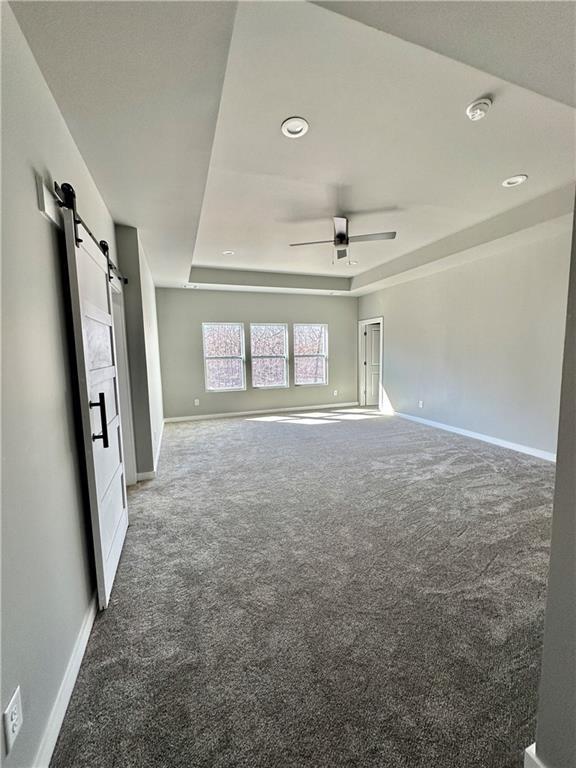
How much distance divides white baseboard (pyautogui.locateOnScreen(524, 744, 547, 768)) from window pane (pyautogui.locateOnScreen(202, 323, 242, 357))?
21.0ft

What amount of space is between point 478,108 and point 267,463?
11.7ft

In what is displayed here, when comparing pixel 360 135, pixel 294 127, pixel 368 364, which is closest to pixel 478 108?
pixel 360 135

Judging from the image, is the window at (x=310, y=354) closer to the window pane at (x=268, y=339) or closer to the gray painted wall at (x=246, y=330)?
the gray painted wall at (x=246, y=330)

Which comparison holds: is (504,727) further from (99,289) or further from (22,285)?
(99,289)

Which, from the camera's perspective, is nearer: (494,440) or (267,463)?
(267,463)

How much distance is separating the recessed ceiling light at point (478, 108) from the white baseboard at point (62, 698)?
3511 millimetres

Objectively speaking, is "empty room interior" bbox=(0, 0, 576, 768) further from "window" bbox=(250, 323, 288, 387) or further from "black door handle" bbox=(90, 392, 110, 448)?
"window" bbox=(250, 323, 288, 387)

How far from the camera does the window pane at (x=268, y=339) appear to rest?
706 cm

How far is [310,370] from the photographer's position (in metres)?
7.64

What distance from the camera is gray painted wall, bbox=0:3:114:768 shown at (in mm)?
1036

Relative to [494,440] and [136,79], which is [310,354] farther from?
[136,79]

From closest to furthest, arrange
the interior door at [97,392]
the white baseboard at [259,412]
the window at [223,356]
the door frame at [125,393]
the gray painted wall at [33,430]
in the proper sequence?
1. the gray painted wall at [33,430]
2. the interior door at [97,392]
3. the door frame at [125,393]
4. the white baseboard at [259,412]
5. the window at [223,356]

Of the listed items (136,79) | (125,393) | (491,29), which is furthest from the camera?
(125,393)

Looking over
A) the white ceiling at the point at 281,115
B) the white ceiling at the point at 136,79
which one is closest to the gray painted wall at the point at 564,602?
the white ceiling at the point at 281,115
